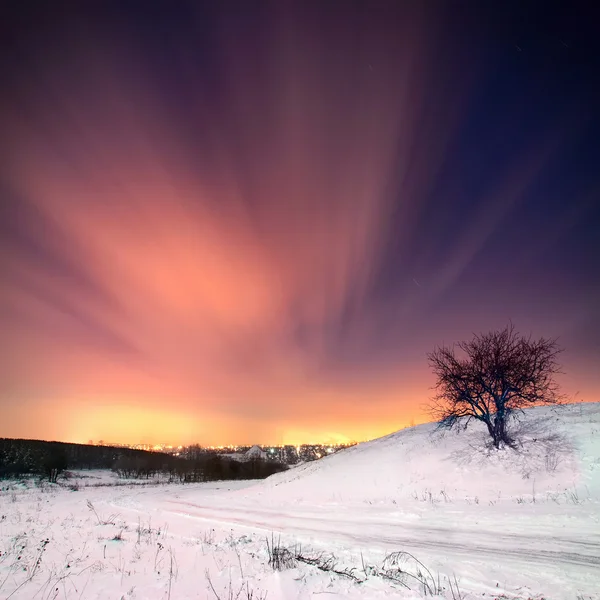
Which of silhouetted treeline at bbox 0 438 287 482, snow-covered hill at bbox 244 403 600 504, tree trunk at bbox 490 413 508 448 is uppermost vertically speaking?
tree trunk at bbox 490 413 508 448

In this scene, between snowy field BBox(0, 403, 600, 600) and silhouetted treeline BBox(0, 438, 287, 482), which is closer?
snowy field BBox(0, 403, 600, 600)

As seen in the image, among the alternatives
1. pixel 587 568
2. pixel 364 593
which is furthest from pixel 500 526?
pixel 364 593

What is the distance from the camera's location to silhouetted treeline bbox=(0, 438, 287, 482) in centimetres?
9894

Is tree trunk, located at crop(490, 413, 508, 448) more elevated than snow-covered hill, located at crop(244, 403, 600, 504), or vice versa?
tree trunk, located at crop(490, 413, 508, 448)

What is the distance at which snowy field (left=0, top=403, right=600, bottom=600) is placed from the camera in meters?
7.68

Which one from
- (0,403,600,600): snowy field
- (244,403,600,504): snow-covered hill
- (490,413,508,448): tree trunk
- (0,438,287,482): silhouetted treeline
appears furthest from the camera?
(0,438,287,482): silhouetted treeline

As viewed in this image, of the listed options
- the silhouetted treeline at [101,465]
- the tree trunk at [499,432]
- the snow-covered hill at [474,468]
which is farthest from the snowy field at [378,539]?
the silhouetted treeline at [101,465]

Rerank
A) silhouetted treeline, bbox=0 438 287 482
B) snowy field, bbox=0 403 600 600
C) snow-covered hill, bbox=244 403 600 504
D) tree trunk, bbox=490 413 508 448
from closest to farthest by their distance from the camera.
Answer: snowy field, bbox=0 403 600 600 < snow-covered hill, bbox=244 403 600 504 < tree trunk, bbox=490 413 508 448 < silhouetted treeline, bbox=0 438 287 482

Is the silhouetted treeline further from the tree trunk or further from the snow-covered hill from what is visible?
the tree trunk

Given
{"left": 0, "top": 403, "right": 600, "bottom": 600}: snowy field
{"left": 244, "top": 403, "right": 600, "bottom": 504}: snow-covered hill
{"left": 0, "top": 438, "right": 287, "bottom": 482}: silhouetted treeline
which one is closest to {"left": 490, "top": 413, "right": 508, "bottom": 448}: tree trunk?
{"left": 244, "top": 403, "right": 600, "bottom": 504}: snow-covered hill

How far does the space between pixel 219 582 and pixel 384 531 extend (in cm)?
776

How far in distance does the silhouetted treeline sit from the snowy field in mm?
98143

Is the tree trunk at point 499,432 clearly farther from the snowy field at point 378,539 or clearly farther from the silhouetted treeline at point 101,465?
the silhouetted treeline at point 101,465

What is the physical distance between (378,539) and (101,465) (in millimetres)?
188786
